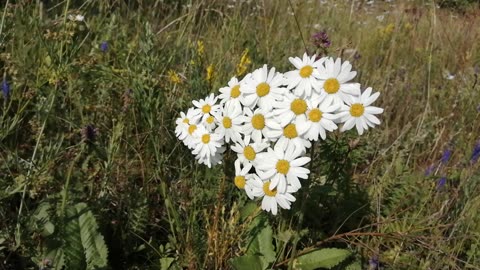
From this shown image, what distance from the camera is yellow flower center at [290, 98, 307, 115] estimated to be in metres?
1.20

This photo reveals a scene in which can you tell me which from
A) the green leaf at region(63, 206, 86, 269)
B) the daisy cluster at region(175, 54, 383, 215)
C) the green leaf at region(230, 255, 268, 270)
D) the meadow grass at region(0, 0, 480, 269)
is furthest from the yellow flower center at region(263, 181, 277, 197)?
the green leaf at region(63, 206, 86, 269)

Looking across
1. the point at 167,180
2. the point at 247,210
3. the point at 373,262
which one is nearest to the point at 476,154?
the point at 373,262

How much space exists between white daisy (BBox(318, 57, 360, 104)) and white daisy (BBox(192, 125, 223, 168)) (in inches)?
13.4

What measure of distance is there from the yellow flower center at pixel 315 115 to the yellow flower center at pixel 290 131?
0.16 ft

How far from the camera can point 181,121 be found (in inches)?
60.6

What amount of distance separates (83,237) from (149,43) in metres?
0.77

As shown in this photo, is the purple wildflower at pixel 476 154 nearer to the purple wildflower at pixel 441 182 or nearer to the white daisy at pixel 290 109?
the purple wildflower at pixel 441 182

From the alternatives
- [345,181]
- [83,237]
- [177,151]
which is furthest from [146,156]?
[345,181]

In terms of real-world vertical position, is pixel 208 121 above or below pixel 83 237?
above

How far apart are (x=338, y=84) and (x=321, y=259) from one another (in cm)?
57

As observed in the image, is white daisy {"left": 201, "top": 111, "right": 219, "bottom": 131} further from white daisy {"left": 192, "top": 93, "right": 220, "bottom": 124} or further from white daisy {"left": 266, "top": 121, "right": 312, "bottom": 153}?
white daisy {"left": 266, "top": 121, "right": 312, "bottom": 153}

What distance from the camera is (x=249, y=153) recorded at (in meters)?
1.31

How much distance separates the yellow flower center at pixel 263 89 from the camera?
129cm

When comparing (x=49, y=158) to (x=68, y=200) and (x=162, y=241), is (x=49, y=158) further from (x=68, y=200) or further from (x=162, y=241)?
(x=162, y=241)
